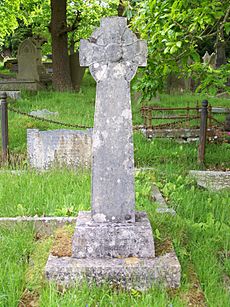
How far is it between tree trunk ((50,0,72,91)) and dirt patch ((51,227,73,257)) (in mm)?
13078

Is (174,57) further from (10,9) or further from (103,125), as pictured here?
(10,9)

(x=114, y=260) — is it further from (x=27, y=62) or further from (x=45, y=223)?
(x=27, y=62)

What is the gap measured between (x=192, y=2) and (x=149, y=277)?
10.5 ft

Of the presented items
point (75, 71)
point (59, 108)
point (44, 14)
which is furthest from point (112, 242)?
point (44, 14)

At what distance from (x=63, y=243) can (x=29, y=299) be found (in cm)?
64

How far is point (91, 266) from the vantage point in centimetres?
324

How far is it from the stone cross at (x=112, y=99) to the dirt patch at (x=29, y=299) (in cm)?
89

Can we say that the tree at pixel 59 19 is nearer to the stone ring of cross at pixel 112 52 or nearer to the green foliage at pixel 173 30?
the green foliage at pixel 173 30

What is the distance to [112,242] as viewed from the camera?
343 centimetres

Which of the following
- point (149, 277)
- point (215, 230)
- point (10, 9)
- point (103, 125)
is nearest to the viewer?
point (149, 277)

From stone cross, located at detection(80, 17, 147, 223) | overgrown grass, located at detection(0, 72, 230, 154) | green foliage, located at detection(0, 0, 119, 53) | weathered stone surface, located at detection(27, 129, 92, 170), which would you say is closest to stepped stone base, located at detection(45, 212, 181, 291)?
stone cross, located at detection(80, 17, 147, 223)

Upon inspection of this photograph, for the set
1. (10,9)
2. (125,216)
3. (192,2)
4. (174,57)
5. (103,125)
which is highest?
(10,9)

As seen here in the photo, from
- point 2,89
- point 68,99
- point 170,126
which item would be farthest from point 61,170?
point 2,89

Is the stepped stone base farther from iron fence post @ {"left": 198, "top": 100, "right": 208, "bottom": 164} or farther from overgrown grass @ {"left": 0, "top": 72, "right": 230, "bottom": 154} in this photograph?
overgrown grass @ {"left": 0, "top": 72, "right": 230, "bottom": 154}
